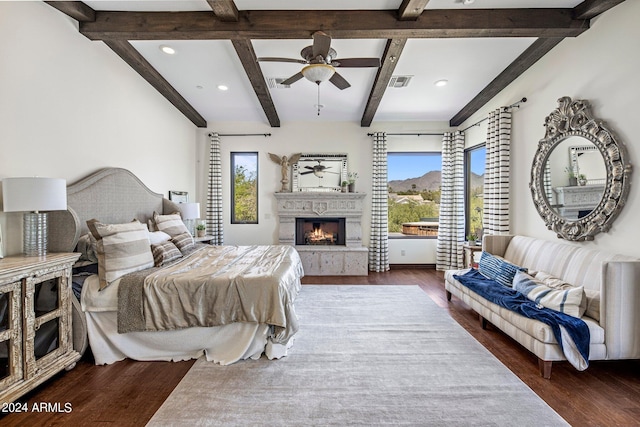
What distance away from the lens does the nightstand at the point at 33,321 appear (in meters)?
1.84

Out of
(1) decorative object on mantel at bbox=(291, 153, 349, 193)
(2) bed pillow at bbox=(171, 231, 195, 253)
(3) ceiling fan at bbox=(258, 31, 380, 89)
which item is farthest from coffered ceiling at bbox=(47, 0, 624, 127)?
(2) bed pillow at bbox=(171, 231, 195, 253)

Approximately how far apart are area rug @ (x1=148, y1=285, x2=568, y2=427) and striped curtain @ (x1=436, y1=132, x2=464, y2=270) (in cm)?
276

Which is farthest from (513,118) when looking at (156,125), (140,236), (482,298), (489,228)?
(156,125)

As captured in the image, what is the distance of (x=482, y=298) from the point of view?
3.14 meters

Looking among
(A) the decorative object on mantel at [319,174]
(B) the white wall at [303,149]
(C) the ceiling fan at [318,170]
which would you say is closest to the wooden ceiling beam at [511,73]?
(B) the white wall at [303,149]

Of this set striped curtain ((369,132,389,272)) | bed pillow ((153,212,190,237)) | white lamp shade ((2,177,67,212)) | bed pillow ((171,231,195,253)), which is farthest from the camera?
striped curtain ((369,132,389,272))

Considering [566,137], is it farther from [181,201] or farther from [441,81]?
[181,201]

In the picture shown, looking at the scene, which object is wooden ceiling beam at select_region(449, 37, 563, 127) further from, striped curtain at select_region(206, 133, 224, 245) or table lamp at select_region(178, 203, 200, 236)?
table lamp at select_region(178, 203, 200, 236)

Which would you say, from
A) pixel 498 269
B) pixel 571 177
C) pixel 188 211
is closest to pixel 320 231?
pixel 188 211

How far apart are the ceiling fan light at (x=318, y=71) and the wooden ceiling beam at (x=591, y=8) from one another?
2.58 meters

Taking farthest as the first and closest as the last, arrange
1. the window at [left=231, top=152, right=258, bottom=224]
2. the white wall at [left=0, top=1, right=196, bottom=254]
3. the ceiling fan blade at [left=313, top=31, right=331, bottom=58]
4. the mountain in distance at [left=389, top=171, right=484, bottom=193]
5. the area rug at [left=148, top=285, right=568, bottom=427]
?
the mountain in distance at [left=389, top=171, right=484, bottom=193], the window at [left=231, top=152, right=258, bottom=224], the ceiling fan blade at [left=313, top=31, right=331, bottom=58], the white wall at [left=0, top=1, right=196, bottom=254], the area rug at [left=148, top=285, right=568, bottom=427]

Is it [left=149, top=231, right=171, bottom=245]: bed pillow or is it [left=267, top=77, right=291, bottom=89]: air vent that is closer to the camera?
[left=149, top=231, right=171, bottom=245]: bed pillow

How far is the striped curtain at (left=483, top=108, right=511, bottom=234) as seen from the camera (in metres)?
4.07

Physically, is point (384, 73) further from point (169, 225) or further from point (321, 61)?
point (169, 225)
